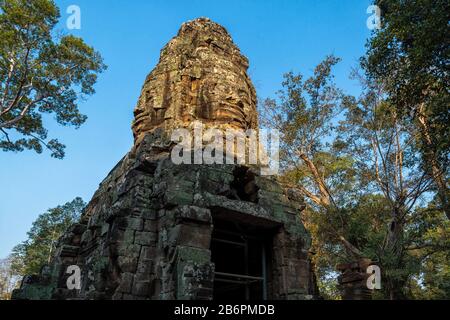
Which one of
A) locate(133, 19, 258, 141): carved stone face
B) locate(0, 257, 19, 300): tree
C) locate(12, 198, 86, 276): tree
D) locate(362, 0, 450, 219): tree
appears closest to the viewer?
locate(362, 0, 450, 219): tree

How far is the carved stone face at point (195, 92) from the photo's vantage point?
359 inches

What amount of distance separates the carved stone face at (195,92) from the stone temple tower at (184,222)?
3 centimetres

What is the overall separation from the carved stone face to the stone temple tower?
0.03 meters

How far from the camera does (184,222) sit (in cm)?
570

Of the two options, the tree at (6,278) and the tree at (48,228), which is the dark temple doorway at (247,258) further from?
the tree at (6,278)

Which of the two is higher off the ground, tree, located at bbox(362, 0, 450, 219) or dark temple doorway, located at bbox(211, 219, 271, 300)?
tree, located at bbox(362, 0, 450, 219)

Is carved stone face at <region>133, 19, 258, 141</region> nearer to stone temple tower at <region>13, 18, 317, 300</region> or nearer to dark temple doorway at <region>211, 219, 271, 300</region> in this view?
stone temple tower at <region>13, 18, 317, 300</region>

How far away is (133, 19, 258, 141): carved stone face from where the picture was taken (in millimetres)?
9117

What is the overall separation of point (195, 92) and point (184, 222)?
15.6 ft

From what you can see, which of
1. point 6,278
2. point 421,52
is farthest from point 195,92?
point 6,278

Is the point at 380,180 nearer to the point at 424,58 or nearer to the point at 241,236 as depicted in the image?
the point at 424,58

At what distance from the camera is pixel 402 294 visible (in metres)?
12.6

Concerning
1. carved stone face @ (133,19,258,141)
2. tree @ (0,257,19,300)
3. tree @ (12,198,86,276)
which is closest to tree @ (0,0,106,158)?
carved stone face @ (133,19,258,141)
